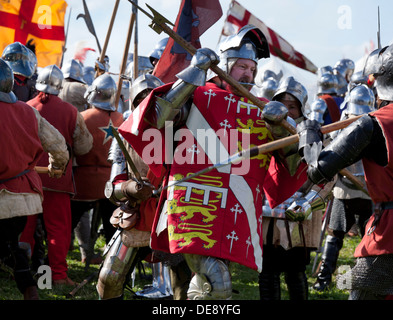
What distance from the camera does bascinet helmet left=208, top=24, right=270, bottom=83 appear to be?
4.60 metres

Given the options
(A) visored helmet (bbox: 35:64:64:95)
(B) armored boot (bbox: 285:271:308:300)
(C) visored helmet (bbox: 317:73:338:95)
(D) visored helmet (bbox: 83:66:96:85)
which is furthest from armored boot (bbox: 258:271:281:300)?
(D) visored helmet (bbox: 83:66:96:85)

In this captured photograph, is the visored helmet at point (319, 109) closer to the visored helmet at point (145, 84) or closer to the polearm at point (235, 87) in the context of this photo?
the visored helmet at point (145, 84)

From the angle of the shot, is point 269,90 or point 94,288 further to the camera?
point 269,90

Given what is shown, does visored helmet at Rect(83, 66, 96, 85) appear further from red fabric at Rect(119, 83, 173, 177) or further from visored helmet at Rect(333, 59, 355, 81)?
red fabric at Rect(119, 83, 173, 177)

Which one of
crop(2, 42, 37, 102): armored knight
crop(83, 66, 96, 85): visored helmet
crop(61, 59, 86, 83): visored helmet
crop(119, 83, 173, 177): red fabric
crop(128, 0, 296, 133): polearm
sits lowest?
crop(119, 83, 173, 177): red fabric

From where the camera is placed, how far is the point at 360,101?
7383 millimetres

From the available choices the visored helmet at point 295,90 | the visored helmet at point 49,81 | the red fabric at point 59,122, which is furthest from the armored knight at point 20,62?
the visored helmet at point 295,90

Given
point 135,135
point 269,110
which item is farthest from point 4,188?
point 269,110

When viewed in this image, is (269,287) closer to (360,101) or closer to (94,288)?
(94,288)

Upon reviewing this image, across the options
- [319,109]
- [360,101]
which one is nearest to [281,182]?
[360,101]

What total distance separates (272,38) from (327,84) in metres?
1.17

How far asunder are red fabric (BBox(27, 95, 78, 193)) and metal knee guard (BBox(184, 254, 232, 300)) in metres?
3.10

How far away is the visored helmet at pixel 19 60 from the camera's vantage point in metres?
7.34

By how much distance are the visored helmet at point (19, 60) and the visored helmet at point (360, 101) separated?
3523 mm
